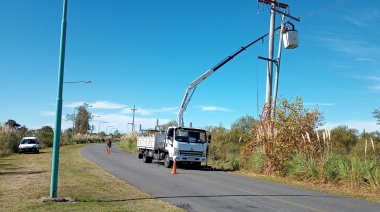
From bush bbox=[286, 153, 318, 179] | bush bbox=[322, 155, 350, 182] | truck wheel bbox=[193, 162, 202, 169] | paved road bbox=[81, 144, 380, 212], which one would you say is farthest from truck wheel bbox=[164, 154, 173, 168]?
bush bbox=[322, 155, 350, 182]

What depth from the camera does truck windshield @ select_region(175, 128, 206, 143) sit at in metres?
26.2

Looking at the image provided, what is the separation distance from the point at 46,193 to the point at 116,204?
2.56 meters

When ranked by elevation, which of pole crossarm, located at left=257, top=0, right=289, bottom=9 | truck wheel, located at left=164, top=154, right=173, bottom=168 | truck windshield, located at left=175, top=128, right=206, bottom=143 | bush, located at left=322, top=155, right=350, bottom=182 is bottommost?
truck wheel, located at left=164, top=154, right=173, bottom=168

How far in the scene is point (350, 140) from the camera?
155ft

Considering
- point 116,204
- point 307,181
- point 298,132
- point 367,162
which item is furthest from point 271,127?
point 116,204

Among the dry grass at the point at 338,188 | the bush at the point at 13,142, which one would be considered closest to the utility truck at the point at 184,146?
the dry grass at the point at 338,188

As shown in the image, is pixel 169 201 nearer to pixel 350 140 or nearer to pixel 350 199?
pixel 350 199

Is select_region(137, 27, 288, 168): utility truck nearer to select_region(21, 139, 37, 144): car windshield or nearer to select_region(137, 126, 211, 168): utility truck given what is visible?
select_region(137, 126, 211, 168): utility truck

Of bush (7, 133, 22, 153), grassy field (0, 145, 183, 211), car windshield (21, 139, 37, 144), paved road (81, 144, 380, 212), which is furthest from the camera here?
car windshield (21, 139, 37, 144)

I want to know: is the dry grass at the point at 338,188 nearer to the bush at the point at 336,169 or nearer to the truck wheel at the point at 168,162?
the bush at the point at 336,169

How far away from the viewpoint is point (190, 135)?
26.6 meters

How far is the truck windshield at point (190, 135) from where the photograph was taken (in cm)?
2620

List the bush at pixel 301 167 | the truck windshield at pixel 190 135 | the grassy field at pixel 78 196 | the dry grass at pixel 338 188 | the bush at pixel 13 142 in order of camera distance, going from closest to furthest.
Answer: the grassy field at pixel 78 196 → the dry grass at pixel 338 188 → the bush at pixel 301 167 → the truck windshield at pixel 190 135 → the bush at pixel 13 142

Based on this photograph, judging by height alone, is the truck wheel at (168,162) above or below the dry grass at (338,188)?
above
